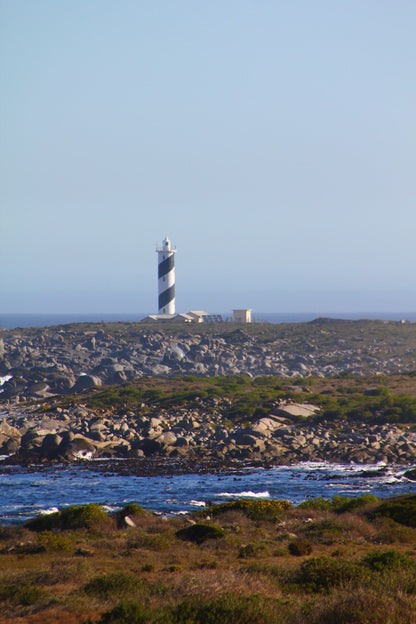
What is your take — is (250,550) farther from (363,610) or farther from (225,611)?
(363,610)

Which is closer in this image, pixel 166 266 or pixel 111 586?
pixel 111 586

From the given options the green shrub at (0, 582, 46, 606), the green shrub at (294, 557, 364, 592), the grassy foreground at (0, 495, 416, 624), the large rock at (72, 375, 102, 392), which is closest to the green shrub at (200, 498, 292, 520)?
the grassy foreground at (0, 495, 416, 624)

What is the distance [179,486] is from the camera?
30438 mm

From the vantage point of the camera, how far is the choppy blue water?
2723 cm

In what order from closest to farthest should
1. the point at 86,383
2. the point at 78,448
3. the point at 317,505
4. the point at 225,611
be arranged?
the point at 225,611 → the point at 317,505 → the point at 78,448 → the point at 86,383

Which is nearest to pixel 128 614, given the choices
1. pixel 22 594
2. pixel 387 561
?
pixel 22 594

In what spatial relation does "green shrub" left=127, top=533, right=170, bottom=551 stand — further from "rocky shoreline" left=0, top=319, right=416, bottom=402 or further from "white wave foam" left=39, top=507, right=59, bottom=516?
"rocky shoreline" left=0, top=319, right=416, bottom=402

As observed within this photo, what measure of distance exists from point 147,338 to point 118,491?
6348 cm

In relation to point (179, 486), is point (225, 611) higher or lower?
higher

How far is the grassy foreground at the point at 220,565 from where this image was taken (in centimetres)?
1092

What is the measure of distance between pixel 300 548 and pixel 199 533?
3.59 metres

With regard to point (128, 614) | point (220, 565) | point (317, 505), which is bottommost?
point (317, 505)

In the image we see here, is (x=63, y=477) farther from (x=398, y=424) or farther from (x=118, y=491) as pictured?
(x=398, y=424)

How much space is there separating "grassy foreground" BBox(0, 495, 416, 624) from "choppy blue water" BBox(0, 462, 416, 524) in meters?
3.67
